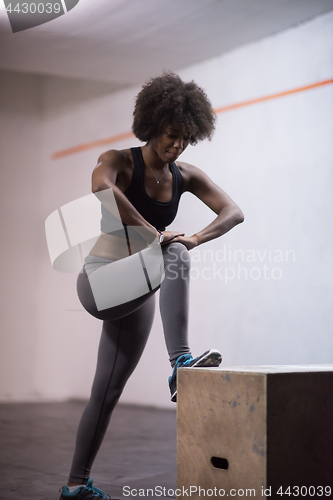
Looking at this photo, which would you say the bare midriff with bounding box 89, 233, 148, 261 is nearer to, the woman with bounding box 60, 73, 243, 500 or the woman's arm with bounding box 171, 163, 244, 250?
the woman with bounding box 60, 73, 243, 500

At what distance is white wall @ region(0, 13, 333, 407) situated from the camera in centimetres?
338

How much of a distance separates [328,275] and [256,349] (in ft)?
2.32

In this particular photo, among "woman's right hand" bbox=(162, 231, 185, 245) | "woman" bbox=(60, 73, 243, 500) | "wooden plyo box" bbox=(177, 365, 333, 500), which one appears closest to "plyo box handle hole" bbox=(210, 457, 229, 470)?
"wooden plyo box" bbox=(177, 365, 333, 500)

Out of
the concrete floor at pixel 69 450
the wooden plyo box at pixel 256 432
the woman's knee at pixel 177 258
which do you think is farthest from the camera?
the concrete floor at pixel 69 450

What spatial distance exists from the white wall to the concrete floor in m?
0.39

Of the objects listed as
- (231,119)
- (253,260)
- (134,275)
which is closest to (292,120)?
(231,119)

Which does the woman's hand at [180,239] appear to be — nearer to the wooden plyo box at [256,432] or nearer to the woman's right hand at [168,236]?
the woman's right hand at [168,236]

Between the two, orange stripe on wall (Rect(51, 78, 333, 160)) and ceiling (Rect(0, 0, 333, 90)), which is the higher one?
ceiling (Rect(0, 0, 333, 90))

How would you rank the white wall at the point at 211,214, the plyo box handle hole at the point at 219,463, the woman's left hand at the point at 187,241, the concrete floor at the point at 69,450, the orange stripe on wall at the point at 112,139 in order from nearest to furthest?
the plyo box handle hole at the point at 219,463 < the woman's left hand at the point at 187,241 < the concrete floor at the point at 69,450 < the white wall at the point at 211,214 < the orange stripe on wall at the point at 112,139

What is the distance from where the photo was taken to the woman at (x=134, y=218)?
1612 mm

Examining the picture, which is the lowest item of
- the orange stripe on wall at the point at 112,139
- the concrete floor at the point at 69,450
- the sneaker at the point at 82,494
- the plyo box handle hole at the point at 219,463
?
the concrete floor at the point at 69,450

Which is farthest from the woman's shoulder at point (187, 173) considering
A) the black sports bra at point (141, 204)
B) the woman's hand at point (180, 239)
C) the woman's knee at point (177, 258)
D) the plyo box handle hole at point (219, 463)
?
the plyo box handle hole at point (219, 463)

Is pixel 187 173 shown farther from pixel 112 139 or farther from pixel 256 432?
pixel 112 139

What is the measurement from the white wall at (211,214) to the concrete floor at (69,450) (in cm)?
39
